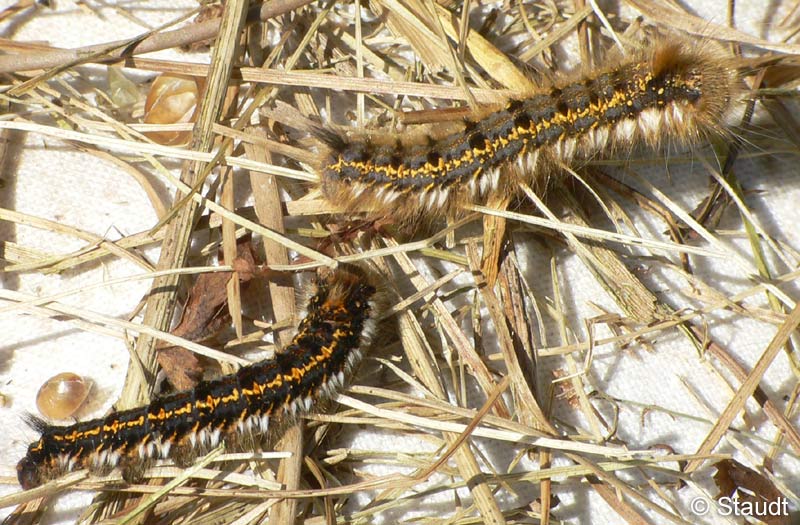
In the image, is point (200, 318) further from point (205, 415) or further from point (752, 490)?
point (752, 490)

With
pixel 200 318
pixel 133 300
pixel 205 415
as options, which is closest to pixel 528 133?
pixel 200 318

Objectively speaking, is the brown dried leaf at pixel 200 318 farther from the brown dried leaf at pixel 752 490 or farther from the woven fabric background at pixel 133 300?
the brown dried leaf at pixel 752 490

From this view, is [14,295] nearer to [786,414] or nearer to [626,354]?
[626,354]

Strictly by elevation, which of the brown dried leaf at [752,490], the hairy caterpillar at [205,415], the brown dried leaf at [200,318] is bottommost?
the brown dried leaf at [752,490]

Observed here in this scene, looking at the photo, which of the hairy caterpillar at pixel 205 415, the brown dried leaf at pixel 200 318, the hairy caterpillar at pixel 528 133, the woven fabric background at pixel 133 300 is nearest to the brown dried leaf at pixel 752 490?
the woven fabric background at pixel 133 300

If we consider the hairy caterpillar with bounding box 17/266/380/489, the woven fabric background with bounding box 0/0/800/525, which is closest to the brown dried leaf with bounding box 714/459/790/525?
the woven fabric background with bounding box 0/0/800/525
